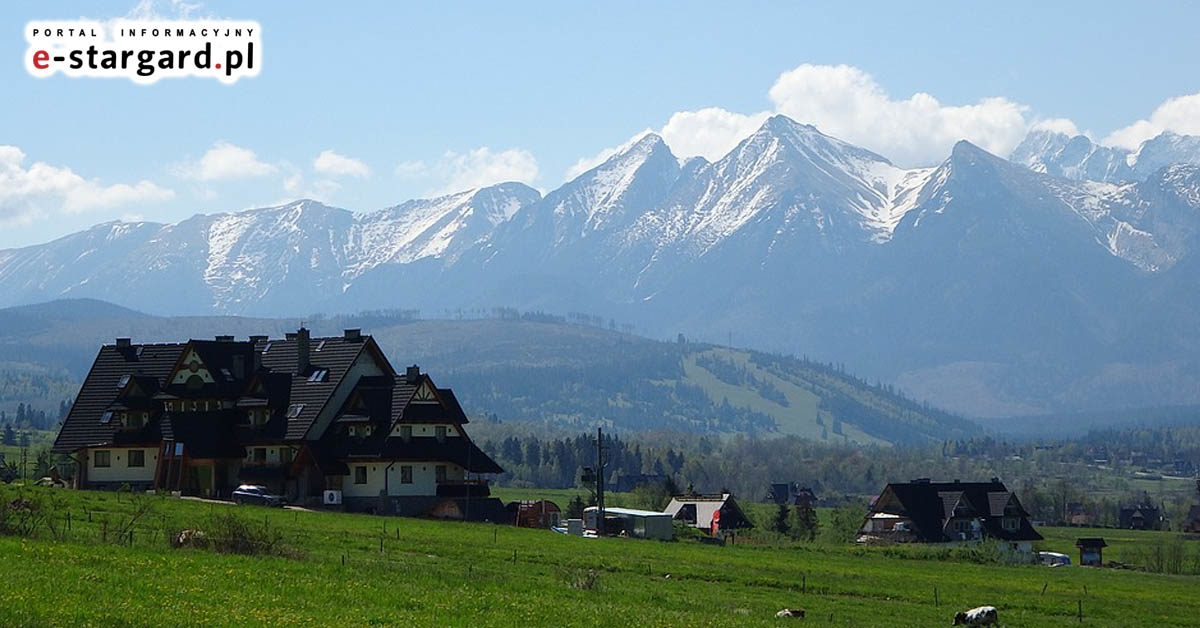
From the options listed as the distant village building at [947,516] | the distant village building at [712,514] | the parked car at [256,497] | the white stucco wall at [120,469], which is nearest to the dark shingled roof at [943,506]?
the distant village building at [947,516]

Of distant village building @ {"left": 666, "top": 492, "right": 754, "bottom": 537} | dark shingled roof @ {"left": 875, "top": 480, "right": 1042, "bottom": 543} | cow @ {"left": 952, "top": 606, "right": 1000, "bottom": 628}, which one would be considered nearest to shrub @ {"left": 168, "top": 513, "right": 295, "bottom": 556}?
cow @ {"left": 952, "top": 606, "right": 1000, "bottom": 628}

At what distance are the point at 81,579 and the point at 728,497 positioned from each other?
110 metres

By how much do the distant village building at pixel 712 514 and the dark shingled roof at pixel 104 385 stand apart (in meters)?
53.2

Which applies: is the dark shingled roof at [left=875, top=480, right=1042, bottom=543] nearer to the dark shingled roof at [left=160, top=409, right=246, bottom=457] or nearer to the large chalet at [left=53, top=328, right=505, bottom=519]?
the large chalet at [left=53, top=328, right=505, bottom=519]

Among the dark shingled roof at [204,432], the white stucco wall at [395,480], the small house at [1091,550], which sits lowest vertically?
the small house at [1091,550]

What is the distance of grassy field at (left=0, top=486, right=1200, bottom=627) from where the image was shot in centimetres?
4109

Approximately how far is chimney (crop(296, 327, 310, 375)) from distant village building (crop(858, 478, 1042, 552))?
54.2 meters

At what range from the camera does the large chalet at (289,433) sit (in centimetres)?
9700

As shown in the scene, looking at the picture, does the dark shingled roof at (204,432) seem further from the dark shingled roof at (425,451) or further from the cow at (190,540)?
the cow at (190,540)

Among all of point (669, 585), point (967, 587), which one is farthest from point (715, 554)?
point (669, 585)

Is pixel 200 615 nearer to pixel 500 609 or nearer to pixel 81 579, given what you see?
pixel 81 579

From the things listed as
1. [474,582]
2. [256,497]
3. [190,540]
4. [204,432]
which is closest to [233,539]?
[190,540]

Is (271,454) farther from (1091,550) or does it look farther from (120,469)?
(1091,550)

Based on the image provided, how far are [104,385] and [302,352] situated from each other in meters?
12.2
